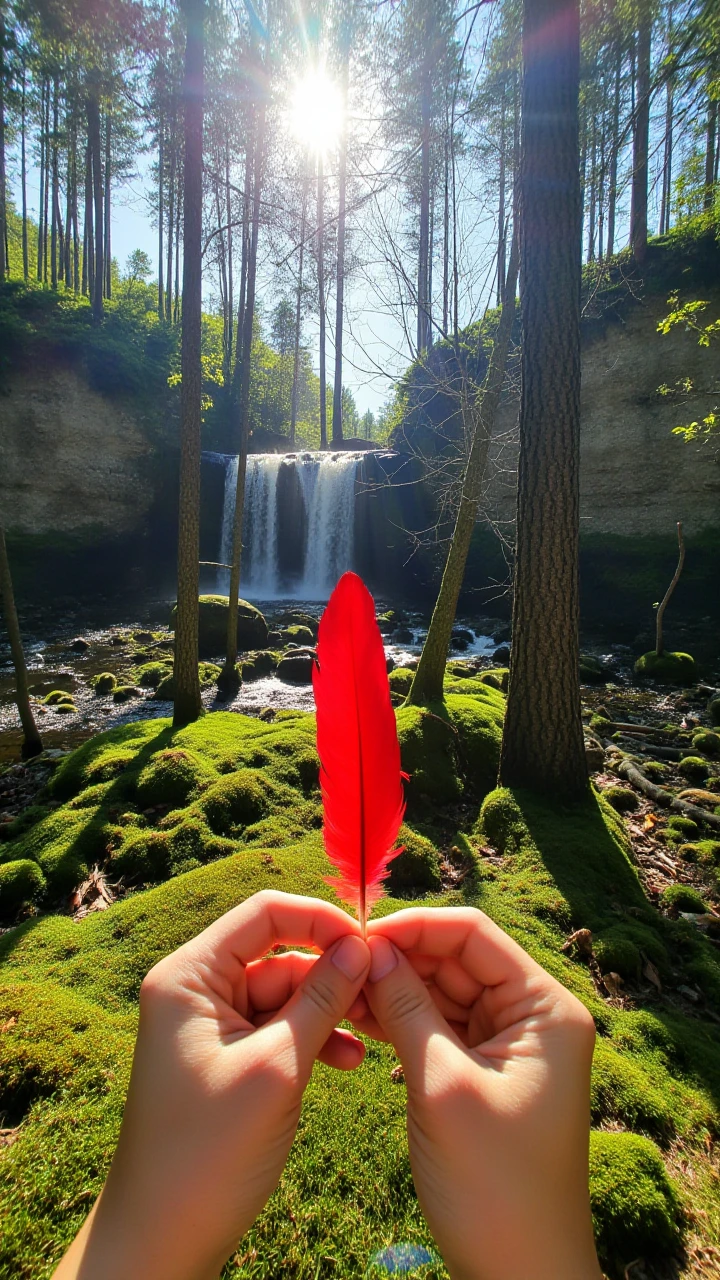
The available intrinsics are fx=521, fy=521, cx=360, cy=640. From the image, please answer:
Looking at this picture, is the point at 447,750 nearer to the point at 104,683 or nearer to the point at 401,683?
the point at 401,683

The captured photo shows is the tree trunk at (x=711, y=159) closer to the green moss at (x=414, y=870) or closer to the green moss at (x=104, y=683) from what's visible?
the green moss at (x=414, y=870)

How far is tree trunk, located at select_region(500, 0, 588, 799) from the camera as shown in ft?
12.8

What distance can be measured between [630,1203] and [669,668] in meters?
11.2

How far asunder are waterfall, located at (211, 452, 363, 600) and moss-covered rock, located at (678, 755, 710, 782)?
16.4 meters

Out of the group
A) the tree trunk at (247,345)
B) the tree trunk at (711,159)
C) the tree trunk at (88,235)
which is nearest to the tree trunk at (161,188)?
the tree trunk at (247,345)

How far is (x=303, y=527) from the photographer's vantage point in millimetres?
22422

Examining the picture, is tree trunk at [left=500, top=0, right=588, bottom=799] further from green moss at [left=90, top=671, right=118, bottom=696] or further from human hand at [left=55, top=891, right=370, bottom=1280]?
green moss at [left=90, top=671, right=118, bottom=696]

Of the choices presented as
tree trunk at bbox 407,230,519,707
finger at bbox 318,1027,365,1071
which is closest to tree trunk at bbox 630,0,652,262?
tree trunk at bbox 407,230,519,707

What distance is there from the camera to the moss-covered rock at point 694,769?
20.3ft

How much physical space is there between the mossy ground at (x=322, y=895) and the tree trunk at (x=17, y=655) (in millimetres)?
1586

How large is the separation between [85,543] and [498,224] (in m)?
19.3

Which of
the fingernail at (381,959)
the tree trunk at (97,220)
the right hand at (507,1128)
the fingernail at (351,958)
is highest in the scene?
the tree trunk at (97,220)

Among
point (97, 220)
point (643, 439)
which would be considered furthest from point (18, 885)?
point (97, 220)

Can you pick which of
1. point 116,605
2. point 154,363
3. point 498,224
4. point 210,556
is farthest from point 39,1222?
point 154,363
